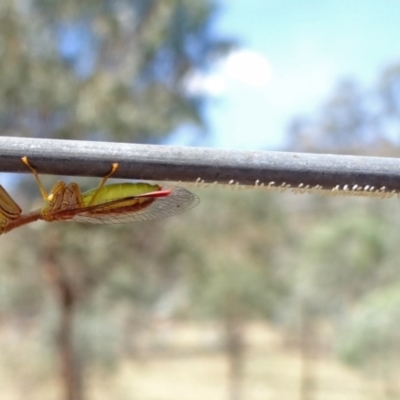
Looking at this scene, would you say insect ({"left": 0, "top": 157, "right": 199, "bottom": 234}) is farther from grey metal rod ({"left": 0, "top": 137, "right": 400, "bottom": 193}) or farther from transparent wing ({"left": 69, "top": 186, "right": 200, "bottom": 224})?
grey metal rod ({"left": 0, "top": 137, "right": 400, "bottom": 193})

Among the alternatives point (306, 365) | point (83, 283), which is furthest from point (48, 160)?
point (306, 365)

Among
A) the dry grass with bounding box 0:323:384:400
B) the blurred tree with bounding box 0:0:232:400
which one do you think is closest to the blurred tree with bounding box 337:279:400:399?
the dry grass with bounding box 0:323:384:400

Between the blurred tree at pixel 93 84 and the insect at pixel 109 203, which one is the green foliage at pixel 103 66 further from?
the insect at pixel 109 203

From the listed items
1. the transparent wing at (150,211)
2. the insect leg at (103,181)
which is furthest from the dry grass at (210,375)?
the insect leg at (103,181)

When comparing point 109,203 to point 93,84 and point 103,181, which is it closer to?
point 103,181

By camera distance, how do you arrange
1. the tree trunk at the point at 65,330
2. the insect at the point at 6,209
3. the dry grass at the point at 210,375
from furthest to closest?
1. the dry grass at the point at 210,375
2. the tree trunk at the point at 65,330
3. the insect at the point at 6,209

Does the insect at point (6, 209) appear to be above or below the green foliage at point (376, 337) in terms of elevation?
below
